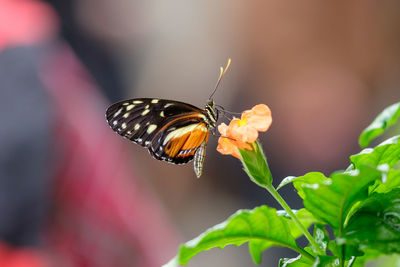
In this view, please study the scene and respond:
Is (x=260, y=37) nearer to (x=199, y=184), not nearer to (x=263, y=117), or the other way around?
(x=199, y=184)

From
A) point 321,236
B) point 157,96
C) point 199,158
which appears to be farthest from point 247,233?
point 157,96

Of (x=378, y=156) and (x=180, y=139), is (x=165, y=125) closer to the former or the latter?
(x=180, y=139)

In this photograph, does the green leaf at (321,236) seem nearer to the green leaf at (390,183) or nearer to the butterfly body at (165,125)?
the green leaf at (390,183)

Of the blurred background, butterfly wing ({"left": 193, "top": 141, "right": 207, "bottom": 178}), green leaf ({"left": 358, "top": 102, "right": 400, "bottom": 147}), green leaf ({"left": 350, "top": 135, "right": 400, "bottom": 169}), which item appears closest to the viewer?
green leaf ({"left": 358, "top": 102, "right": 400, "bottom": 147})

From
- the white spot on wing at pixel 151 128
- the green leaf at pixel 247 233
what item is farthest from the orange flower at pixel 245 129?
the white spot on wing at pixel 151 128

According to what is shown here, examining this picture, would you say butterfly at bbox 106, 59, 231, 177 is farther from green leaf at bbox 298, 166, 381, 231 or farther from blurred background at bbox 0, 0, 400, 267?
blurred background at bbox 0, 0, 400, 267

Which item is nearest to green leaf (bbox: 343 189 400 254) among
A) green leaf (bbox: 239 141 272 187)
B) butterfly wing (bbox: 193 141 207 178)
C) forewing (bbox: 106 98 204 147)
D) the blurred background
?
green leaf (bbox: 239 141 272 187)

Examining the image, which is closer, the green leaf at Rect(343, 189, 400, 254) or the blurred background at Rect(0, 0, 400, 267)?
the green leaf at Rect(343, 189, 400, 254)
